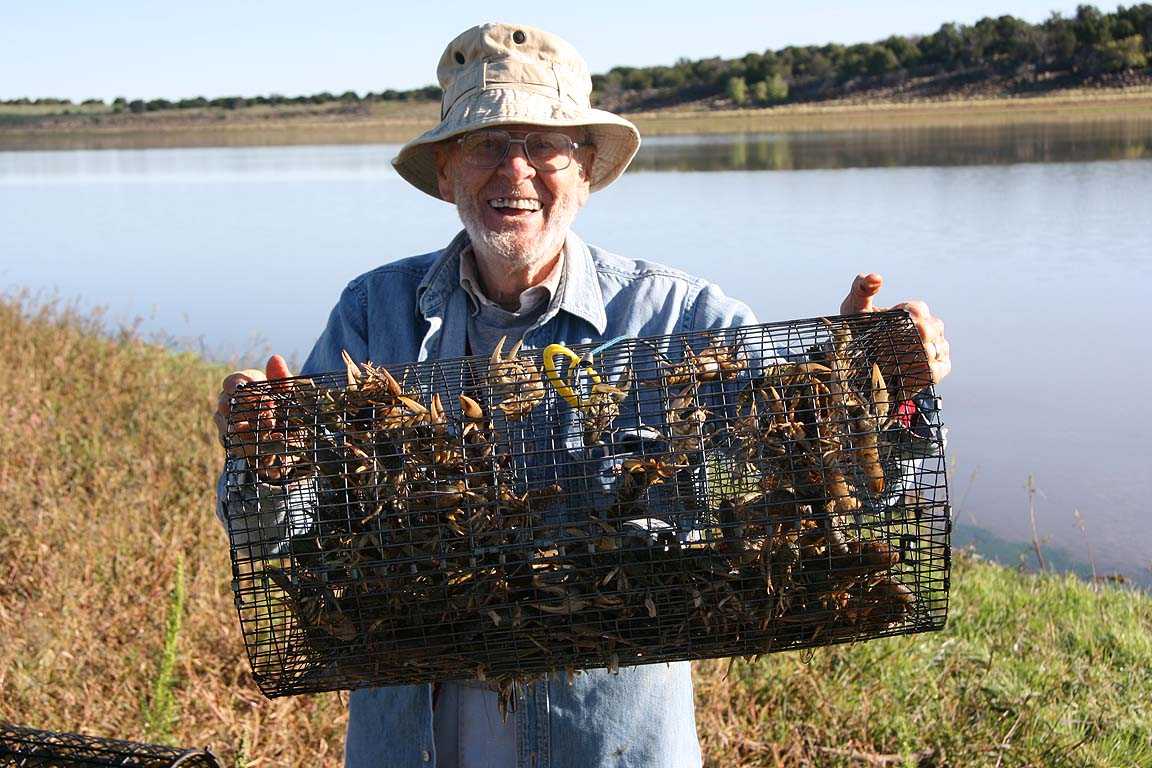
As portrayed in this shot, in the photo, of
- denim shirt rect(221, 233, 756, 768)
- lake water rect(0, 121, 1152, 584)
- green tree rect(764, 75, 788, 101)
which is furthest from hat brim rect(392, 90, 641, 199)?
green tree rect(764, 75, 788, 101)

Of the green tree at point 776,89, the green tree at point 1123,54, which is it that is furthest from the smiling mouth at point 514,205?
the green tree at point 776,89

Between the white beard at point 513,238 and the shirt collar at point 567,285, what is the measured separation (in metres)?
0.05

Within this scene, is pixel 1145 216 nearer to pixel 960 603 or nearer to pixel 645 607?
pixel 960 603

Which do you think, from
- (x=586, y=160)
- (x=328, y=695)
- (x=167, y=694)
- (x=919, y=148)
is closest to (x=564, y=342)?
(x=586, y=160)

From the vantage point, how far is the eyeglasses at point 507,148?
3154mm

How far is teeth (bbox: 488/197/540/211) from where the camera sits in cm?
315

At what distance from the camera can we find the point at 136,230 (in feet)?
71.2

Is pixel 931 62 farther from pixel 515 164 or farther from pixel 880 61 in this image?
pixel 515 164

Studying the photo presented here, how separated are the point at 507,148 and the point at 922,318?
1256 mm

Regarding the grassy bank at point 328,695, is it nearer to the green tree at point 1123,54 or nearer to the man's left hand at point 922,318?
the man's left hand at point 922,318

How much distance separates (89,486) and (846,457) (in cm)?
545

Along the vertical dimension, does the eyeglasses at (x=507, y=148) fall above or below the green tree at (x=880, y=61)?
below

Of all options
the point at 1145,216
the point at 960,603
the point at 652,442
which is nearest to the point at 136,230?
the point at 1145,216

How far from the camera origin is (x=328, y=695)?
4.51 metres
